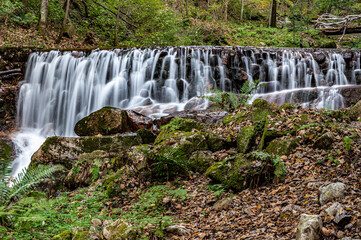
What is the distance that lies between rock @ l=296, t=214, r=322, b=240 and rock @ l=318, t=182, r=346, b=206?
1.78 feet

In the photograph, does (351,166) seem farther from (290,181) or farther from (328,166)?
(290,181)

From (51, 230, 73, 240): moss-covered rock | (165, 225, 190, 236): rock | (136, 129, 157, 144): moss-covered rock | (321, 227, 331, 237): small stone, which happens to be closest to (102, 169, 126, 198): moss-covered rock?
(51, 230, 73, 240): moss-covered rock

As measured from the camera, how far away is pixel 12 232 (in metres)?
2.82

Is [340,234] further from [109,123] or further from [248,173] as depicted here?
[109,123]

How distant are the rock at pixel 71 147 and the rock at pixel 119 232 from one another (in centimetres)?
410

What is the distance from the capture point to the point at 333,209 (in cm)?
257

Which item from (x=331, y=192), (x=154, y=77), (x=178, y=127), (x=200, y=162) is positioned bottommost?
(x=200, y=162)

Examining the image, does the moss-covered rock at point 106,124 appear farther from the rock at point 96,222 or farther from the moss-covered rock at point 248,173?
the moss-covered rock at point 248,173

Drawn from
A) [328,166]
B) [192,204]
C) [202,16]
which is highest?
[202,16]

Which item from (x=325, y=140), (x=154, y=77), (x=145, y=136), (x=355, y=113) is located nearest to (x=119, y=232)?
(x=325, y=140)

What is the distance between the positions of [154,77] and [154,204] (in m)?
9.61

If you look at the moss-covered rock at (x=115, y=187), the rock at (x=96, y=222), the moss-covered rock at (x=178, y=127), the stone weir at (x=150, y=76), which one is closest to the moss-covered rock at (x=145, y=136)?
the moss-covered rock at (x=178, y=127)

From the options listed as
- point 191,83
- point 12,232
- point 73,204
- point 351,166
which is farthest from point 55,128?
point 351,166

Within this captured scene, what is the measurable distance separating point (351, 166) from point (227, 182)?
174 centimetres
